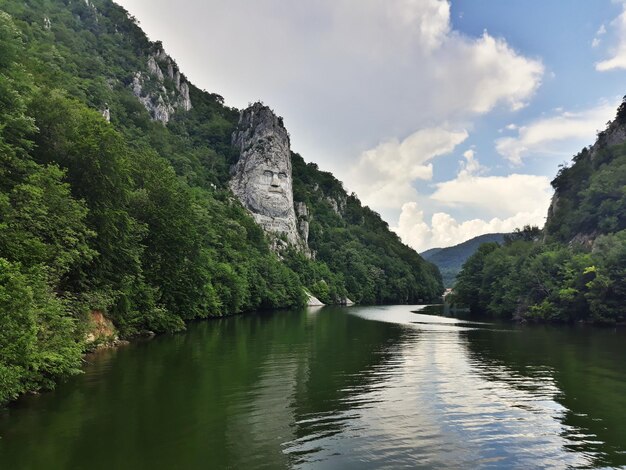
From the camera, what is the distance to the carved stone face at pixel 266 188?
136m

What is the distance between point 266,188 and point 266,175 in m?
4.44

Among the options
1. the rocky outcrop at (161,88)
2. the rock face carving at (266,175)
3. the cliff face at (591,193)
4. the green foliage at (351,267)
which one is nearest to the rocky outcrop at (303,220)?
the rock face carving at (266,175)

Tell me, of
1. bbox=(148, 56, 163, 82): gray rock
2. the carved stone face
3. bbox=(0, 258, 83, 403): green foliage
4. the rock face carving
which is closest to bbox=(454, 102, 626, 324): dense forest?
bbox=(0, 258, 83, 403): green foliage

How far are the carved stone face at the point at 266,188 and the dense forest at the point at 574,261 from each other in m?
61.7

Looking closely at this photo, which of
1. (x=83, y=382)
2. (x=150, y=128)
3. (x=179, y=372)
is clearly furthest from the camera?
(x=150, y=128)

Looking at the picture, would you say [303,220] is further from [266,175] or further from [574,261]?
[574,261]

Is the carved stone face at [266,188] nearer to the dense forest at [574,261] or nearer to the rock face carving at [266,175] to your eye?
the rock face carving at [266,175]

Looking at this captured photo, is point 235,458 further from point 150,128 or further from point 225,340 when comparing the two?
point 150,128

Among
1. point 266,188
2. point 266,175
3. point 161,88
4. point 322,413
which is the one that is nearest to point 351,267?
point 266,188

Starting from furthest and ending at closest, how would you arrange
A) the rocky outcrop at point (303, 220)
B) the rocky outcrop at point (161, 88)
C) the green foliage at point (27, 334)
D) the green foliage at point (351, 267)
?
the rocky outcrop at point (303, 220), the green foliage at point (351, 267), the rocky outcrop at point (161, 88), the green foliage at point (27, 334)

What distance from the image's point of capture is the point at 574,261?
60469 millimetres

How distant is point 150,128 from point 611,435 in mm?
116592

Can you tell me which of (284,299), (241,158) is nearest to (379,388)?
(284,299)

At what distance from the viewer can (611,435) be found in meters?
13.3
